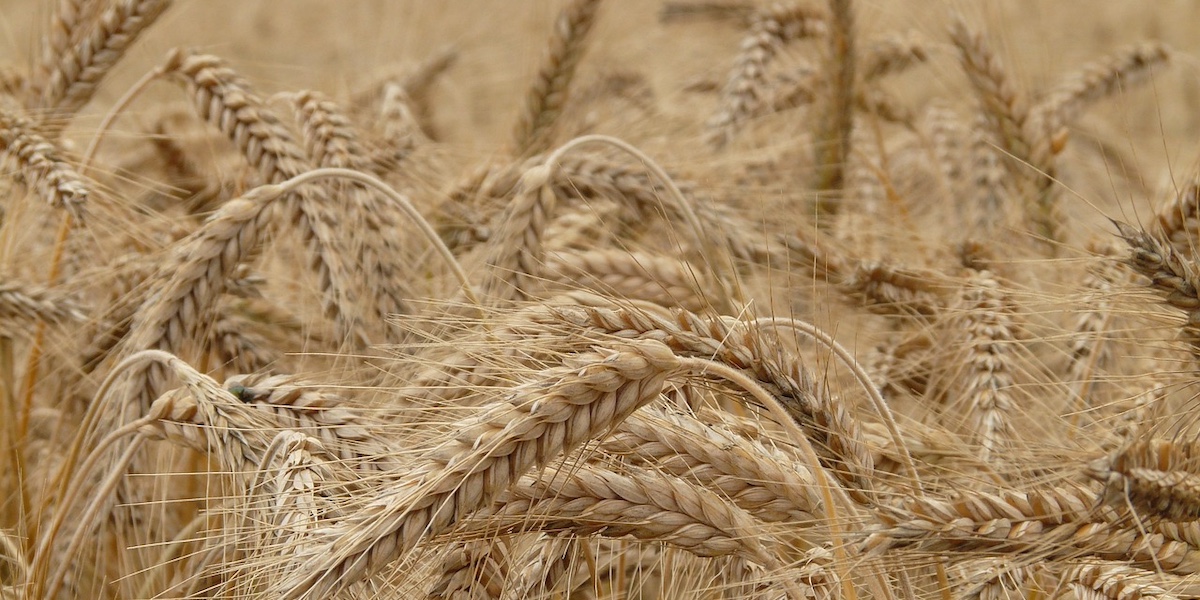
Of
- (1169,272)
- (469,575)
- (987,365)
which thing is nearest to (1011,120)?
(987,365)

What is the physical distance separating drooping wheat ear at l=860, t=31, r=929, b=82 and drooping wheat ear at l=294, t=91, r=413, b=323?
1.84 metres

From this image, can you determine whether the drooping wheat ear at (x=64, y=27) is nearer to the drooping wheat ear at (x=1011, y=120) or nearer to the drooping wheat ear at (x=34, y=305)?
the drooping wheat ear at (x=34, y=305)

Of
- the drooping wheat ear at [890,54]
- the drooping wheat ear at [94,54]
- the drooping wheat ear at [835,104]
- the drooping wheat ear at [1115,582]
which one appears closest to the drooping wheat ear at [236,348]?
the drooping wheat ear at [94,54]

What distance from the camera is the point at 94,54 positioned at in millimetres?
2248

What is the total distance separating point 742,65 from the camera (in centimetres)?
313

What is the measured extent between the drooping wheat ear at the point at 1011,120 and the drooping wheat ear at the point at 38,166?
6.52 ft

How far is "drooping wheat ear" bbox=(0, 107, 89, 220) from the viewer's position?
1786 millimetres

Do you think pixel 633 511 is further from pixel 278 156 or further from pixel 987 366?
pixel 278 156

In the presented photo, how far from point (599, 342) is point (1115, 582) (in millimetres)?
685

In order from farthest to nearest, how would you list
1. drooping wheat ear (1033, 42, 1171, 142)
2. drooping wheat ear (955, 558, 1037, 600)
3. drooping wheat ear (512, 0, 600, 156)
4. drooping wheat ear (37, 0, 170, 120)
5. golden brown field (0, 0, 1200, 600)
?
drooping wheat ear (1033, 42, 1171, 142)
drooping wheat ear (512, 0, 600, 156)
drooping wheat ear (37, 0, 170, 120)
drooping wheat ear (955, 558, 1037, 600)
golden brown field (0, 0, 1200, 600)

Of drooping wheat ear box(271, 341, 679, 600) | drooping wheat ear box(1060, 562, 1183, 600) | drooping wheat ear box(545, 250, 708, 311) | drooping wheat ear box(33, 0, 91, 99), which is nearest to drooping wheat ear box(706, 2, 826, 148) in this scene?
drooping wheat ear box(545, 250, 708, 311)

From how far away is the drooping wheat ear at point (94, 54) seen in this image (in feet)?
7.23

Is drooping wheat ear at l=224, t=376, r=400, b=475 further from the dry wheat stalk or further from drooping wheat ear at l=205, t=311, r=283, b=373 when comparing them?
drooping wheat ear at l=205, t=311, r=283, b=373

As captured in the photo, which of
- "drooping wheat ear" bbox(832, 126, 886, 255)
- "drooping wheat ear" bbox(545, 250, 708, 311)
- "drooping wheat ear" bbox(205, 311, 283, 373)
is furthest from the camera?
"drooping wheat ear" bbox(832, 126, 886, 255)
